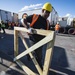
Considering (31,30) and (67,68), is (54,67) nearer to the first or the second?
(67,68)

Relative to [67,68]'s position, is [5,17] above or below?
above

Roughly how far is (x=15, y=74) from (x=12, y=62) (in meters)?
0.97

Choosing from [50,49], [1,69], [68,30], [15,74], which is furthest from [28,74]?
[68,30]

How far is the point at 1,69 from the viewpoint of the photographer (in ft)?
15.0

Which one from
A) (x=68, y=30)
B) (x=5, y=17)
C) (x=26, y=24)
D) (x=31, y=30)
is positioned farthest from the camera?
(x=5, y=17)

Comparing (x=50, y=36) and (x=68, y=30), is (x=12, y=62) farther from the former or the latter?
(x=68, y=30)

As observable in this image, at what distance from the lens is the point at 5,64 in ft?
16.4

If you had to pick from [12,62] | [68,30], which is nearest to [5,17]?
[68,30]

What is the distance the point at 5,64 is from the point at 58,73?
180 centimetres

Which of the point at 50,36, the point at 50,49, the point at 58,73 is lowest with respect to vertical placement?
the point at 58,73

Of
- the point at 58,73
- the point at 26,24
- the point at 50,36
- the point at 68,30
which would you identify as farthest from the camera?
the point at 68,30

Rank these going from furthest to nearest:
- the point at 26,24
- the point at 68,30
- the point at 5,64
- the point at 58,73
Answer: the point at 68,30 < the point at 5,64 < the point at 58,73 < the point at 26,24

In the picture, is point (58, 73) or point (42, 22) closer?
point (42, 22)

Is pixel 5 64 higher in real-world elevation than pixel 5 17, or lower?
lower
